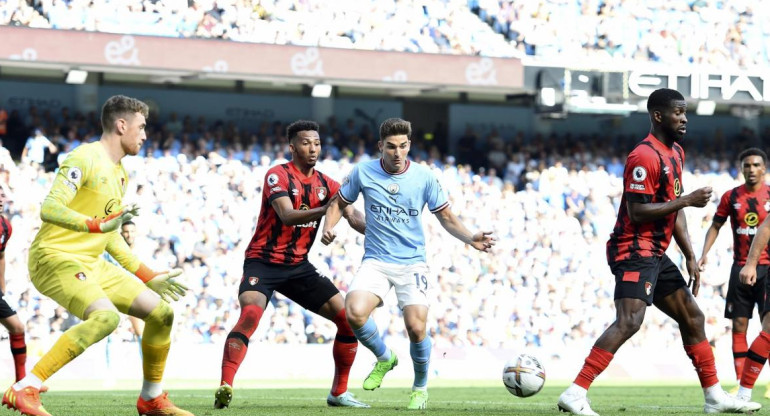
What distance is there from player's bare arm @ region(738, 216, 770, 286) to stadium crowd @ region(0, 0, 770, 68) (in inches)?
585

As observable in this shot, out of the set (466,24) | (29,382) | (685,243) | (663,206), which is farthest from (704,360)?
(466,24)

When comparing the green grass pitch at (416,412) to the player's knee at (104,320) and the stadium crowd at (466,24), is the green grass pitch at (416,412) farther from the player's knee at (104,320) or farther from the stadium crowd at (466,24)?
the stadium crowd at (466,24)

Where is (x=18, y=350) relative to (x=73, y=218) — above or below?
below

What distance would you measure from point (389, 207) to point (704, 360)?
2875mm

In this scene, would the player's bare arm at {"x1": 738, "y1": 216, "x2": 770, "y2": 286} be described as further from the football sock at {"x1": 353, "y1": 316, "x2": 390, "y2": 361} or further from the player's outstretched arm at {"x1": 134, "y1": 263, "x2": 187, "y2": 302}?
the player's outstretched arm at {"x1": 134, "y1": 263, "x2": 187, "y2": 302}

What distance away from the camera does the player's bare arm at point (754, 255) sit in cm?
1001

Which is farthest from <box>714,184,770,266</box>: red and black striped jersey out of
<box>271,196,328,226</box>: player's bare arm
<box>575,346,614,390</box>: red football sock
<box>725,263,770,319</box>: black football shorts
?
<box>271,196,328,226</box>: player's bare arm

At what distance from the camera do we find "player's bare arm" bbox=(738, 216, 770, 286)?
10008 millimetres

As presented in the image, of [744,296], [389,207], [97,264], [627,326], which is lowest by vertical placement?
[627,326]

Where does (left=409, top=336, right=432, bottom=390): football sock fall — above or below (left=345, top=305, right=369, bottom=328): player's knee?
below

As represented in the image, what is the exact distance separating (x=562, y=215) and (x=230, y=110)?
7767 millimetres

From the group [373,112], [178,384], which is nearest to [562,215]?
[373,112]

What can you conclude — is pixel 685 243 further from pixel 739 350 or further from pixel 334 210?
Answer: pixel 739 350

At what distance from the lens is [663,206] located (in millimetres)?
9078
